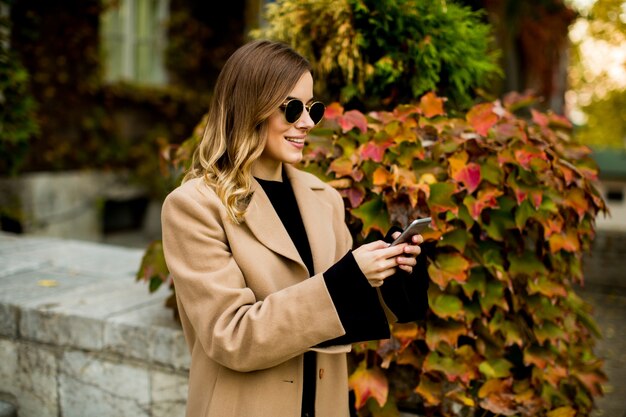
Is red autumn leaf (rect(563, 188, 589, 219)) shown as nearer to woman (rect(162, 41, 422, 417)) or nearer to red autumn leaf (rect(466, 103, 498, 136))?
red autumn leaf (rect(466, 103, 498, 136))

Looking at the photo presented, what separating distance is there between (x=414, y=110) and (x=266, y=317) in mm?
1457

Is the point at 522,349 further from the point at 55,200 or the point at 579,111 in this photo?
the point at 579,111

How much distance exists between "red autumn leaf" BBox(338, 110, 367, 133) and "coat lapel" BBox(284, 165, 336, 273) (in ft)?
2.01

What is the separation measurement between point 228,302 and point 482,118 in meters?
1.58

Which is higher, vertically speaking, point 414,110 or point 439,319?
point 414,110

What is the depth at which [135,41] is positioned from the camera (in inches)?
392

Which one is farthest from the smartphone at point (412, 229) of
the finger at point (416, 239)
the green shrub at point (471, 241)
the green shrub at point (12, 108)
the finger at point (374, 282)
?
the green shrub at point (12, 108)

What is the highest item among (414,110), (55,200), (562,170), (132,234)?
(414,110)

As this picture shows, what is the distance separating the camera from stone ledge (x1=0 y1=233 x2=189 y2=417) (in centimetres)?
288

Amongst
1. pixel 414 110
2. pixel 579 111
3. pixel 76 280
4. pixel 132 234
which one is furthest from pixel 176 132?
pixel 579 111

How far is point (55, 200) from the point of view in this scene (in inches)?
314

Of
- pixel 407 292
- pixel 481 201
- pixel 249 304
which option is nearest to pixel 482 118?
pixel 481 201

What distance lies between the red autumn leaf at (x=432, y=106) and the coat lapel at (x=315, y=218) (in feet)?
2.92

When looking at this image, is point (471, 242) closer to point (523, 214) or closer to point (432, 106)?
point (523, 214)
